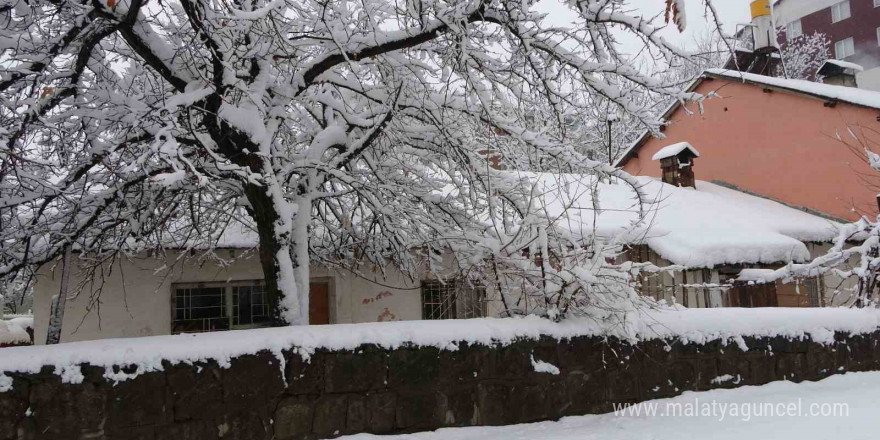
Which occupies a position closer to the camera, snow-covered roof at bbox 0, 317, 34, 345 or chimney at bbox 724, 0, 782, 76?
snow-covered roof at bbox 0, 317, 34, 345

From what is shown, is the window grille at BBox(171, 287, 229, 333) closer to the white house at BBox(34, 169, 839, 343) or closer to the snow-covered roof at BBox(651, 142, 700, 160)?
the white house at BBox(34, 169, 839, 343)

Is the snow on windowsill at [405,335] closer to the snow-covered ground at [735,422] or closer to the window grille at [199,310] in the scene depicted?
the snow-covered ground at [735,422]

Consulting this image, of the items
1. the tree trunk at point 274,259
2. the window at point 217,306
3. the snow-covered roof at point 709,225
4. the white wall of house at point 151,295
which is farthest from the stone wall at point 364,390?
the window at point 217,306

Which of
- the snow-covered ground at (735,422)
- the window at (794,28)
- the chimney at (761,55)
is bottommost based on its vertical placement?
the snow-covered ground at (735,422)

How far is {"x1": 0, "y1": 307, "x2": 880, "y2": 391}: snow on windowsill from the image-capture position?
4.28 meters

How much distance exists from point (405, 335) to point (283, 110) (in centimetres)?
253

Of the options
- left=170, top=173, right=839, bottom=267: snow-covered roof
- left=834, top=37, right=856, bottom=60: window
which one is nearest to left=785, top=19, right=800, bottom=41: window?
left=834, top=37, right=856, bottom=60: window

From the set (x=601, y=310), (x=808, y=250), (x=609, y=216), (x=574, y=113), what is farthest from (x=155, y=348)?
(x=808, y=250)

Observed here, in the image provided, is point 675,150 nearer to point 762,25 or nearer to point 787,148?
point 787,148

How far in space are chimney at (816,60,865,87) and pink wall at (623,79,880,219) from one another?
18.5 feet

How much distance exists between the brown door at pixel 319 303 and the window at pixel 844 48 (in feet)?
137

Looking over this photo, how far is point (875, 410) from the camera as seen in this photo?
234 inches

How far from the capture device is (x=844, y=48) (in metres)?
40.6

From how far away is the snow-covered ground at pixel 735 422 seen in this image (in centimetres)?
518
